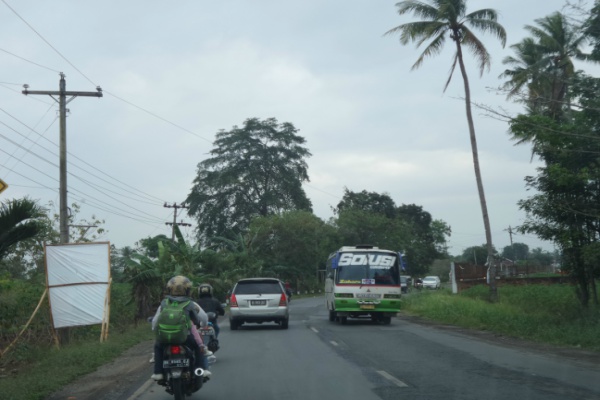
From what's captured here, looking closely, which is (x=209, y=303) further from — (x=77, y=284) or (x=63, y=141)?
(x=63, y=141)

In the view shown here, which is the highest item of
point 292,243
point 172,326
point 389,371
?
point 292,243

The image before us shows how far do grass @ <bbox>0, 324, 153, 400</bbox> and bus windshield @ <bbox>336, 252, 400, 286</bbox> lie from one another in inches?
337

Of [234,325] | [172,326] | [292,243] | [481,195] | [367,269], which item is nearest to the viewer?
[172,326]

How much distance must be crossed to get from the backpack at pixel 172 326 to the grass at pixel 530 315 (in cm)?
1119

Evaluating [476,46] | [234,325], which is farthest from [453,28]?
[234,325]

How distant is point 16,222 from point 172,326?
14.1ft

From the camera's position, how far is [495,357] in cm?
1477

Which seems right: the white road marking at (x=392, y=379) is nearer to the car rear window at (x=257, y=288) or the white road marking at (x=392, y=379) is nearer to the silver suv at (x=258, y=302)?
the silver suv at (x=258, y=302)

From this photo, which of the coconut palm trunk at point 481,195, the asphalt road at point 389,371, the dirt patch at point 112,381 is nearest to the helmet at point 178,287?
the asphalt road at point 389,371

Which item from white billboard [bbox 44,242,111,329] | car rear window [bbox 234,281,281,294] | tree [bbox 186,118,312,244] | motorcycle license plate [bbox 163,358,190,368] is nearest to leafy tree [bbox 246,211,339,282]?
tree [bbox 186,118,312,244]

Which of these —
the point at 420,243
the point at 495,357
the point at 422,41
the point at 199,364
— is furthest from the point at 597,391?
the point at 420,243

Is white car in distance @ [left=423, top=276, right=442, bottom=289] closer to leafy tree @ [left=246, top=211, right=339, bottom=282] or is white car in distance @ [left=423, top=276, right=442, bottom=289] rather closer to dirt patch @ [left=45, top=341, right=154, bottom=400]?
leafy tree @ [left=246, top=211, right=339, bottom=282]

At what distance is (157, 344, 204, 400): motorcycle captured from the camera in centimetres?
893

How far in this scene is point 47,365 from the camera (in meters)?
13.7
